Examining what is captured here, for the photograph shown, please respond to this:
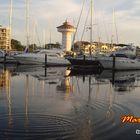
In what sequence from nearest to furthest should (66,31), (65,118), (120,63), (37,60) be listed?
(65,118) → (120,63) → (37,60) → (66,31)

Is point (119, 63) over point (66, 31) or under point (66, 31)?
under

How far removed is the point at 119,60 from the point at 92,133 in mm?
36671

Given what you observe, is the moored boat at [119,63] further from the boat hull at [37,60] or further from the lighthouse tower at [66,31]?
the lighthouse tower at [66,31]

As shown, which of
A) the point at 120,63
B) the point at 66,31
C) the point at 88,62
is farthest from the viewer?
the point at 66,31

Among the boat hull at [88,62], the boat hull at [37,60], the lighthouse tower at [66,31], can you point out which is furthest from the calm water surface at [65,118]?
the lighthouse tower at [66,31]

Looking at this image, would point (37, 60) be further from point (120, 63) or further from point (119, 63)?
point (120, 63)

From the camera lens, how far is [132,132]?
10.1m

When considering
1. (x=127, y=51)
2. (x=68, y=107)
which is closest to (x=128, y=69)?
(x=127, y=51)

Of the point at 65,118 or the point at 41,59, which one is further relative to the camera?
the point at 41,59

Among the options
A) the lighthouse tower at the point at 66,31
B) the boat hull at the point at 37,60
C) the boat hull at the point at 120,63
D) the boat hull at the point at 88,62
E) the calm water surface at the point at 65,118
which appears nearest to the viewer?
the calm water surface at the point at 65,118

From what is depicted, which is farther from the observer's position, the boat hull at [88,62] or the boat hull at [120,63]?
the boat hull at [88,62]

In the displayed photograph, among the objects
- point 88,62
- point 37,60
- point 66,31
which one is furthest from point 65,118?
point 66,31

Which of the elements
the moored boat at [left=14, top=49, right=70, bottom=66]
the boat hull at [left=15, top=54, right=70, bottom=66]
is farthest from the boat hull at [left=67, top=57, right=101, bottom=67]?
the moored boat at [left=14, top=49, right=70, bottom=66]

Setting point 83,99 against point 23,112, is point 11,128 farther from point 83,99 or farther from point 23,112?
point 83,99
